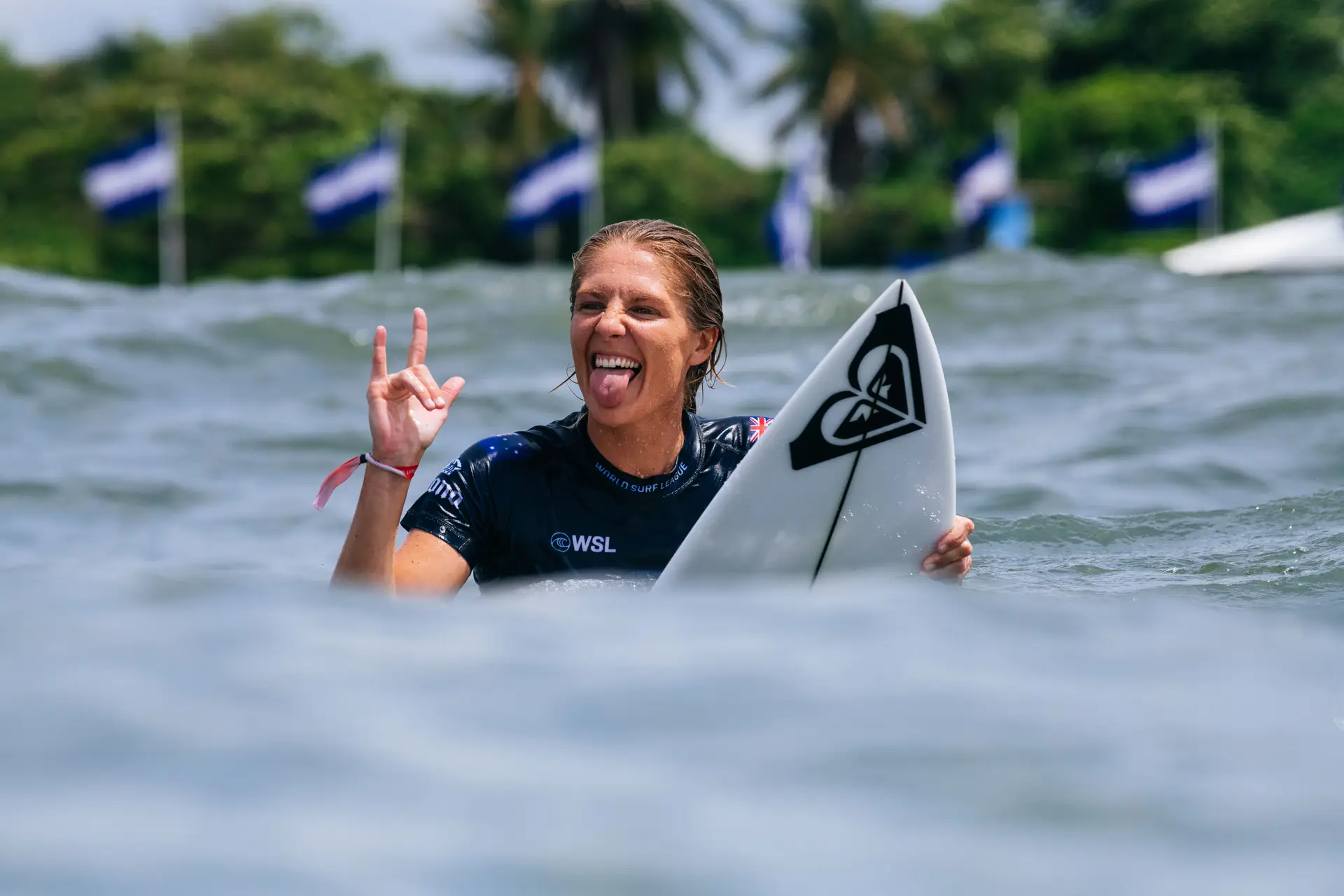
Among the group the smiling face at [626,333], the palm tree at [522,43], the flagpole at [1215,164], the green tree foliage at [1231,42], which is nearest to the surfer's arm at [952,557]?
the smiling face at [626,333]

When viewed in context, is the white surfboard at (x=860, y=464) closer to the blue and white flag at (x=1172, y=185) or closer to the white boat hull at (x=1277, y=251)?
the white boat hull at (x=1277, y=251)

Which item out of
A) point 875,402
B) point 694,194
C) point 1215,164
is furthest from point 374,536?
point 1215,164

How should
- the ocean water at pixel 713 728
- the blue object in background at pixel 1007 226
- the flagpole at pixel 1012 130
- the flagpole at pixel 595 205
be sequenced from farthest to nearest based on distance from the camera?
the flagpole at pixel 1012 130 → the flagpole at pixel 595 205 → the blue object in background at pixel 1007 226 → the ocean water at pixel 713 728

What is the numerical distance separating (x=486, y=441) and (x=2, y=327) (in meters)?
9.38

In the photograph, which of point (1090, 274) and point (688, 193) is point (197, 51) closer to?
point (688, 193)

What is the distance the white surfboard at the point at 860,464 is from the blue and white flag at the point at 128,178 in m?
23.3

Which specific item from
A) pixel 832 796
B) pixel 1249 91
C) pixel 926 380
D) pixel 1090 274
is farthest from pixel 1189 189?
pixel 832 796

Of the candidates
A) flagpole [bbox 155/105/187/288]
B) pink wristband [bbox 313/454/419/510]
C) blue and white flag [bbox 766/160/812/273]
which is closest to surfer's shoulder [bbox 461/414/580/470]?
pink wristband [bbox 313/454/419/510]

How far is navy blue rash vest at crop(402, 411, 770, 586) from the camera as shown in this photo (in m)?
4.04

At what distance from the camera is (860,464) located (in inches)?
163

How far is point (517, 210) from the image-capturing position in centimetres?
2875

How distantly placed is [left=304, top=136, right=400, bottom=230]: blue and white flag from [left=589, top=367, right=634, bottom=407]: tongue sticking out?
81.4 feet

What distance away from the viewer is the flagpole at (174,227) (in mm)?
32812

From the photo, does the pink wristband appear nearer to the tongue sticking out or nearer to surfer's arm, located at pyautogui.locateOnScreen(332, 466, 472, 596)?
surfer's arm, located at pyautogui.locateOnScreen(332, 466, 472, 596)
